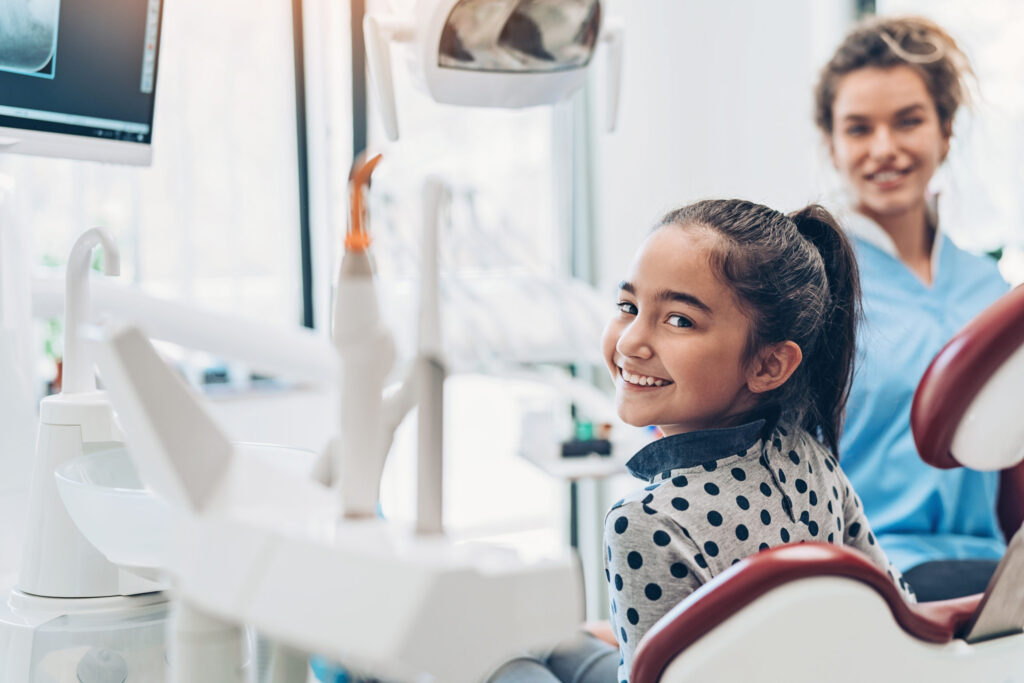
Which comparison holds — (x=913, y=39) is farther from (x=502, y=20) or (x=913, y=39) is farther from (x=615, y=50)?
(x=502, y=20)

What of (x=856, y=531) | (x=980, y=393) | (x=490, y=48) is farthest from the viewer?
(x=490, y=48)

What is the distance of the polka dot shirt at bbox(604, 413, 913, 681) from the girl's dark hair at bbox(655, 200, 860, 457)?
0.27ft

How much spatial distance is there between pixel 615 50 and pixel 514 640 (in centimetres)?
130

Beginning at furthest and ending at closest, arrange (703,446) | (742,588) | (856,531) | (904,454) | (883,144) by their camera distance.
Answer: (883,144) < (904,454) < (856,531) < (703,446) < (742,588)

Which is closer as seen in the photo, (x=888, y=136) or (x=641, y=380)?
(x=641, y=380)

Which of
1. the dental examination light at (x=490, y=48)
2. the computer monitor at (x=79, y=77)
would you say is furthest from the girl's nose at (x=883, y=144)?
the computer monitor at (x=79, y=77)

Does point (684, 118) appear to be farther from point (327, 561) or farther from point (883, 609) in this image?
point (327, 561)

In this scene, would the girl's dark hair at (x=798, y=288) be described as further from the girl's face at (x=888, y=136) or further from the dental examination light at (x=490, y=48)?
the girl's face at (x=888, y=136)

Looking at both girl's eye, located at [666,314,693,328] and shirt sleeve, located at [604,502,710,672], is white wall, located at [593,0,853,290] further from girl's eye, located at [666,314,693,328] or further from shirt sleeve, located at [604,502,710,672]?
shirt sleeve, located at [604,502,710,672]

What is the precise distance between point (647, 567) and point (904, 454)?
95 cm

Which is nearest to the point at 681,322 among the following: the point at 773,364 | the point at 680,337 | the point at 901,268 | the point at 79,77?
the point at 680,337

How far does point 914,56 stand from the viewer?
1826 millimetres

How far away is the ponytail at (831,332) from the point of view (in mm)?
1169

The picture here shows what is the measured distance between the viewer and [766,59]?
3.21 meters
